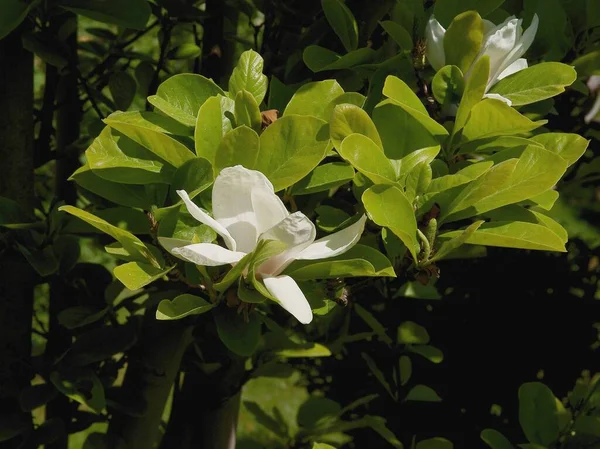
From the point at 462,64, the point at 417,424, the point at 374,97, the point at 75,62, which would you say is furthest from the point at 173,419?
the point at 462,64

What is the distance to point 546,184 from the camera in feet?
2.97

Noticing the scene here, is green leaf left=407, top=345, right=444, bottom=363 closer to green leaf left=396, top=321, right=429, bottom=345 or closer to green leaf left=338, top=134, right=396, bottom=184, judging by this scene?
green leaf left=396, top=321, right=429, bottom=345

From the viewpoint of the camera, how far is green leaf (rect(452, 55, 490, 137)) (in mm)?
917

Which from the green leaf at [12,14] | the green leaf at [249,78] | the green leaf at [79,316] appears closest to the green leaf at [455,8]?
the green leaf at [249,78]

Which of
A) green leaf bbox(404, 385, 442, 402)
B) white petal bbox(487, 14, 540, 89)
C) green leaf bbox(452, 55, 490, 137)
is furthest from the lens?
green leaf bbox(404, 385, 442, 402)

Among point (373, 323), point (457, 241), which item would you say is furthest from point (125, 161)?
point (373, 323)

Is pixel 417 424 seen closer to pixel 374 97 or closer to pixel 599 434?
pixel 599 434

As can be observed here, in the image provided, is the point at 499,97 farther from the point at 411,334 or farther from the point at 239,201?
the point at 411,334

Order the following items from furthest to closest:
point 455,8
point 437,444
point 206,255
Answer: point 437,444
point 455,8
point 206,255

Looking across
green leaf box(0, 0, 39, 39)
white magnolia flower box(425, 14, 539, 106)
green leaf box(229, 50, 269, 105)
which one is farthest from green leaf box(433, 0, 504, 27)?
green leaf box(0, 0, 39, 39)

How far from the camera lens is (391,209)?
88 cm

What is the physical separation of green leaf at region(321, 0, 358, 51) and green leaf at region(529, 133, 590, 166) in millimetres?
332

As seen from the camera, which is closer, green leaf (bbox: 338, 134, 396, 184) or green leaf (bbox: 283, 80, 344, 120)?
green leaf (bbox: 338, 134, 396, 184)

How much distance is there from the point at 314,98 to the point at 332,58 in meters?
0.20
